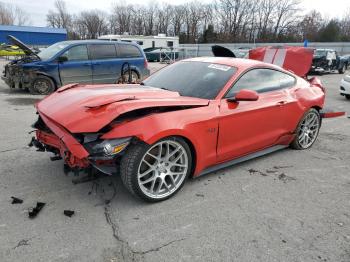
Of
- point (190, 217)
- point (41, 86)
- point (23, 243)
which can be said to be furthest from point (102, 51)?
point (23, 243)

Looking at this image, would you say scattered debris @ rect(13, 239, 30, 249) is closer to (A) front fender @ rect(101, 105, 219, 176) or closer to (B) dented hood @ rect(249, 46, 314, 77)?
(A) front fender @ rect(101, 105, 219, 176)

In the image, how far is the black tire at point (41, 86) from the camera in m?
9.31

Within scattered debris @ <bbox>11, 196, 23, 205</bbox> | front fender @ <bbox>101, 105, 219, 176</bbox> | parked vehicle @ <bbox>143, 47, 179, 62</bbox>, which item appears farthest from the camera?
parked vehicle @ <bbox>143, 47, 179, 62</bbox>

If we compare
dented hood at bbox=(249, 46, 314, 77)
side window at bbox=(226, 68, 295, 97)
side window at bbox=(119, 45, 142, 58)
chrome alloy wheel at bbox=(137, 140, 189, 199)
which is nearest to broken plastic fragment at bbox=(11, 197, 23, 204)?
chrome alloy wheel at bbox=(137, 140, 189, 199)

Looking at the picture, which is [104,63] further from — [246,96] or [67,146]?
[67,146]

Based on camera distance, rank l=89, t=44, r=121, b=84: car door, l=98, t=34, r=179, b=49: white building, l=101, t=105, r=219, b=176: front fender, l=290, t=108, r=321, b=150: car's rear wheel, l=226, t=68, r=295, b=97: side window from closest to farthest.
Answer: l=101, t=105, r=219, b=176: front fender → l=226, t=68, r=295, b=97: side window → l=290, t=108, r=321, b=150: car's rear wheel → l=89, t=44, r=121, b=84: car door → l=98, t=34, r=179, b=49: white building

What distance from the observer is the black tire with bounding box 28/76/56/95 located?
9.31 m

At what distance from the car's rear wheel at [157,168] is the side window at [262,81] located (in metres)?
1.00

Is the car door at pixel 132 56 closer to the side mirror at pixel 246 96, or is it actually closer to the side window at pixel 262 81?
the side window at pixel 262 81

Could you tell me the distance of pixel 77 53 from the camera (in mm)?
9586

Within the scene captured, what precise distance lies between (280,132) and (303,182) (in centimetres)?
87

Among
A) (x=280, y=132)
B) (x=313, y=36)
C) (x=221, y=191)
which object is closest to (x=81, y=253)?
(x=221, y=191)

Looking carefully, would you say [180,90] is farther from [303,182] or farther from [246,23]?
[246,23]

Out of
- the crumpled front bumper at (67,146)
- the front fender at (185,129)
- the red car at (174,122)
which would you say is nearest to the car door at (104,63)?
the red car at (174,122)
